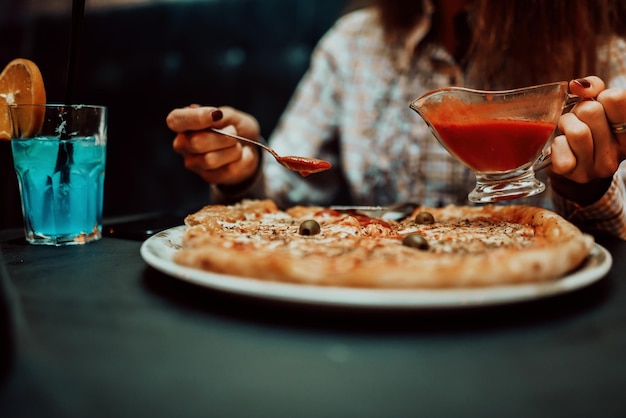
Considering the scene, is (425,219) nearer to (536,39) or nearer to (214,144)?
(214,144)

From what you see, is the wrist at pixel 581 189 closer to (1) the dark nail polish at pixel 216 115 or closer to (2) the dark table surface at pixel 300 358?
(2) the dark table surface at pixel 300 358

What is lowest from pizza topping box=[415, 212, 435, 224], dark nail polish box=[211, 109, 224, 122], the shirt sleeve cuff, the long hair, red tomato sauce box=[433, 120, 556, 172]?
pizza topping box=[415, 212, 435, 224]

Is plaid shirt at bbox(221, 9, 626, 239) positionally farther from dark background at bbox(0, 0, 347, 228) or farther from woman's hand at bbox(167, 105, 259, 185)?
dark background at bbox(0, 0, 347, 228)

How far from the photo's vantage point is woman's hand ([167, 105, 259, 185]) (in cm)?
148

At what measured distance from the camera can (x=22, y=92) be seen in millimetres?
1312

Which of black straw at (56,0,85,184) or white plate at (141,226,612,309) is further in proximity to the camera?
black straw at (56,0,85,184)

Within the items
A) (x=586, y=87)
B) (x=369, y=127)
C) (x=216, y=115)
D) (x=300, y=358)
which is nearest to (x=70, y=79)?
(x=216, y=115)

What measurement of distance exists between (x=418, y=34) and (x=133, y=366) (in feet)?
7.24

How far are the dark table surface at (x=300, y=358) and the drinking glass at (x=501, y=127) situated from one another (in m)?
0.54

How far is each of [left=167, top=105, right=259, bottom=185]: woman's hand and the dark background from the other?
135 cm

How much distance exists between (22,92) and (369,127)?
1.58 meters

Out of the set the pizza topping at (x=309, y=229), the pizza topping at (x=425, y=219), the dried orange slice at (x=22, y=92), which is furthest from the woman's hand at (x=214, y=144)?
the pizza topping at (x=425, y=219)

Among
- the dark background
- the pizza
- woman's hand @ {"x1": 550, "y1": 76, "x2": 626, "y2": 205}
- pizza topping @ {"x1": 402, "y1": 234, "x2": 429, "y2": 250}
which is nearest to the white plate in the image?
the pizza

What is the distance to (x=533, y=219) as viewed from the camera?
1302 millimetres
